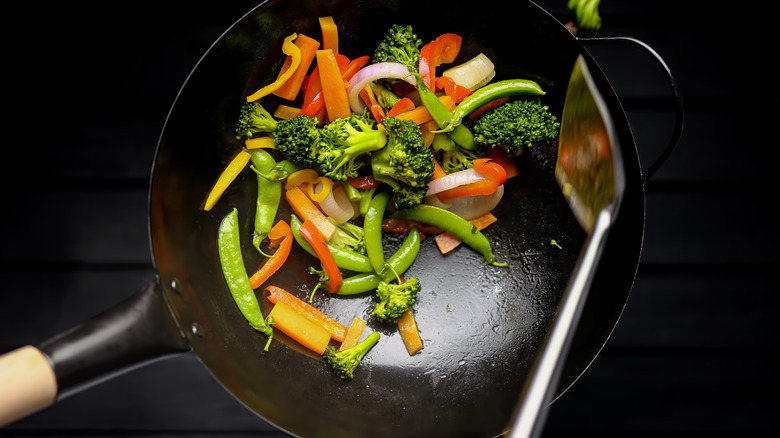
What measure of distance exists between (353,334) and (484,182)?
0.65m

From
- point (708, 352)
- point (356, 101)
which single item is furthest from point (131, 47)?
point (708, 352)

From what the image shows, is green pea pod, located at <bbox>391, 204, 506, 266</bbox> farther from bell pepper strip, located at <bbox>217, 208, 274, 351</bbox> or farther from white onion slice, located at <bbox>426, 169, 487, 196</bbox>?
bell pepper strip, located at <bbox>217, 208, 274, 351</bbox>

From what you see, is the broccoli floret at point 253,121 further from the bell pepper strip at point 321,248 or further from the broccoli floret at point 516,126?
the broccoli floret at point 516,126

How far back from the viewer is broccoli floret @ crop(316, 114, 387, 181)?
63.3 inches

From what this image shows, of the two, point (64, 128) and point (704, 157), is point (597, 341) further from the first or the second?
point (64, 128)

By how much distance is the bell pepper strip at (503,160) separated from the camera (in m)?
1.79

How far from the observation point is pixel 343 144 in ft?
5.31

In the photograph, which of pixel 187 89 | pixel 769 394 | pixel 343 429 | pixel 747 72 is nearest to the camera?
pixel 187 89

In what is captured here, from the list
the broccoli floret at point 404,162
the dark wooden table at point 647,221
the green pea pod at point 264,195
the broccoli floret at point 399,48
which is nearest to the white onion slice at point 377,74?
the broccoli floret at point 399,48

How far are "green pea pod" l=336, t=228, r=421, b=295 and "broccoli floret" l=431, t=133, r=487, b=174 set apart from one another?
0.25 meters

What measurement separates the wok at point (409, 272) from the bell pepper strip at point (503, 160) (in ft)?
0.19

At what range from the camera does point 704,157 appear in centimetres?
A: 210

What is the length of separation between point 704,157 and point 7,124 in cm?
263

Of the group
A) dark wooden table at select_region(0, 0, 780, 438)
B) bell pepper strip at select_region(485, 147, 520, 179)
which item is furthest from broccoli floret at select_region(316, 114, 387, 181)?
dark wooden table at select_region(0, 0, 780, 438)
